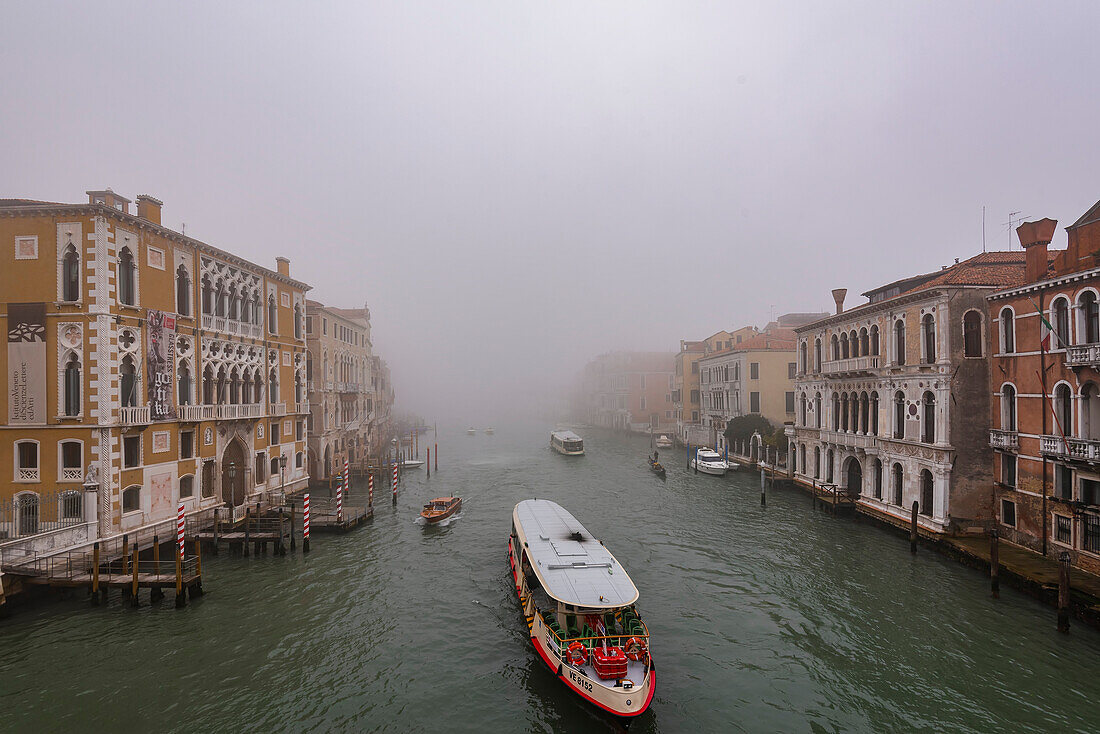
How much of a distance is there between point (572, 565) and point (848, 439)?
22.0 m

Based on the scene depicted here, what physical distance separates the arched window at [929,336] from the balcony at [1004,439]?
3902 mm

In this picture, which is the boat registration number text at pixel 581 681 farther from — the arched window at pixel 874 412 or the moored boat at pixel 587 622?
the arched window at pixel 874 412

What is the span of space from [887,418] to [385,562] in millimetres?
26410

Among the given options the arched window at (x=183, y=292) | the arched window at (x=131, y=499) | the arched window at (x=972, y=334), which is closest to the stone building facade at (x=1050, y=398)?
the arched window at (x=972, y=334)

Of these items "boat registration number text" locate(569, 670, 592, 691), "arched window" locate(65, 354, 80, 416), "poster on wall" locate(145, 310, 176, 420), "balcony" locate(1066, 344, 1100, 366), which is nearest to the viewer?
"boat registration number text" locate(569, 670, 592, 691)

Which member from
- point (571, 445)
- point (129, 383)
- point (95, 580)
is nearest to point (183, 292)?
point (129, 383)

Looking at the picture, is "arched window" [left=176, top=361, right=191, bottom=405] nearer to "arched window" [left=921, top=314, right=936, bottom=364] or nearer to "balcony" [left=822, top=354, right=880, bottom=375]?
"balcony" [left=822, top=354, right=880, bottom=375]

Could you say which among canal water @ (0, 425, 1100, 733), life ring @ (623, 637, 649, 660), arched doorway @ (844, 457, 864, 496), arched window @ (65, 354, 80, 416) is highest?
arched window @ (65, 354, 80, 416)

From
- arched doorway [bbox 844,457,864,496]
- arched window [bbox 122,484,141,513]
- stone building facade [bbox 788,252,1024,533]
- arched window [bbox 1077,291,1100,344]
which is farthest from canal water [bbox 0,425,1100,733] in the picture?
arched window [bbox 1077,291,1100,344]

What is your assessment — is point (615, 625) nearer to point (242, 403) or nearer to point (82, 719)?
point (82, 719)

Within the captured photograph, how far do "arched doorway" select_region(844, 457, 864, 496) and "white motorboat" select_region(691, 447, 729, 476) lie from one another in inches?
533

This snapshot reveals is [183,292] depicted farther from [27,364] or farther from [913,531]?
[913,531]

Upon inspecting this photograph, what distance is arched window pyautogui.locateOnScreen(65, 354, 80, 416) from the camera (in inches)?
827

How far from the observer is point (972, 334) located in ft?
79.3
